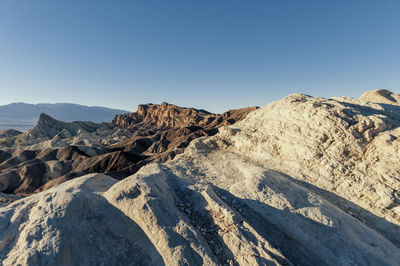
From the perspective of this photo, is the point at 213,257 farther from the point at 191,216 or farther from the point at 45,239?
the point at 45,239

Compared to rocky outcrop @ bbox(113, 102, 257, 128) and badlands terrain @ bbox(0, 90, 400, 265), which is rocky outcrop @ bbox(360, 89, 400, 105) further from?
rocky outcrop @ bbox(113, 102, 257, 128)

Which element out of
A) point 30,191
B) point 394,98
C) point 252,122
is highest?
point 394,98

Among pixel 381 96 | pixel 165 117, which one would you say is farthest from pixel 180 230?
pixel 165 117

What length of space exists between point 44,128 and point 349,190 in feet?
239

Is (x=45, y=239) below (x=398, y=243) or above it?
above

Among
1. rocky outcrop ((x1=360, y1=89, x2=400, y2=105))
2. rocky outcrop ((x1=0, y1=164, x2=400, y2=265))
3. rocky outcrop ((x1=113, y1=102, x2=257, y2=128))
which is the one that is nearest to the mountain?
rocky outcrop ((x1=113, y1=102, x2=257, y2=128))

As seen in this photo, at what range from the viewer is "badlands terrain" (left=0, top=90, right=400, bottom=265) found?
4.80 metres

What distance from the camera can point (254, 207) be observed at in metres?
6.58

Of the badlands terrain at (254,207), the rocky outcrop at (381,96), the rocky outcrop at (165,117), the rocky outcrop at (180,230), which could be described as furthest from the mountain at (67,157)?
the rocky outcrop at (381,96)

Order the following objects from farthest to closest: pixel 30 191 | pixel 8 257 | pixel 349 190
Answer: pixel 30 191, pixel 349 190, pixel 8 257

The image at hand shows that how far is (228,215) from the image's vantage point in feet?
18.3

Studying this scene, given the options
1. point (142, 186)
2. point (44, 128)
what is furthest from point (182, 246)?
point (44, 128)

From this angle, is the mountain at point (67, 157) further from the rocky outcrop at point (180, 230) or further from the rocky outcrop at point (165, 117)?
the rocky outcrop at point (180, 230)

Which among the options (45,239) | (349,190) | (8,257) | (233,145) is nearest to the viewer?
(8,257)
